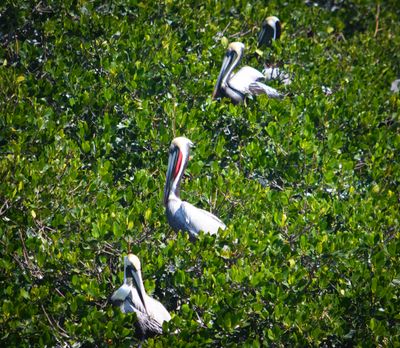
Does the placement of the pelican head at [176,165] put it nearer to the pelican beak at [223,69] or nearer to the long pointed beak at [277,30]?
the pelican beak at [223,69]

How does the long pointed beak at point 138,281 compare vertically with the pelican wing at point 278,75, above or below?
above

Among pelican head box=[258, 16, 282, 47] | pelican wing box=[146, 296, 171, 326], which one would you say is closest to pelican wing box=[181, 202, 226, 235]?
pelican wing box=[146, 296, 171, 326]

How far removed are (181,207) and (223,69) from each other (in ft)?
9.39

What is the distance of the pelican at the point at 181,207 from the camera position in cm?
822

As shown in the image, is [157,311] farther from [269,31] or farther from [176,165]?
[269,31]

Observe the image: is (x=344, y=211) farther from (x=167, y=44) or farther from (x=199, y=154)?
(x=167, y=44)

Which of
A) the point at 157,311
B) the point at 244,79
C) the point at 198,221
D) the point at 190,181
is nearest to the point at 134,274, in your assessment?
the point at 157,311

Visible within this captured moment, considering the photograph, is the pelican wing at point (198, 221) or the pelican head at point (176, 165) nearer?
the pelican wing at point (198, 221)

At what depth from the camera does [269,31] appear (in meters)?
12.0

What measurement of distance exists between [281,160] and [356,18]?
641cm

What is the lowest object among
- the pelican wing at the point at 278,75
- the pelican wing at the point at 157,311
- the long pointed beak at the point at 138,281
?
the pelican wing at the point at 157,311

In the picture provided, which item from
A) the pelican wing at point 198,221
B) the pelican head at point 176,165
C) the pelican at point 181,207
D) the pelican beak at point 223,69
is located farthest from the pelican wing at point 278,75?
the pelican wing at point 198,221

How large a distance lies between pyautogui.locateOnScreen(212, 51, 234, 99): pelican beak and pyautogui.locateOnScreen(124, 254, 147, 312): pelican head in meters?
3.76

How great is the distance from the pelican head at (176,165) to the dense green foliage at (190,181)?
229 mm
